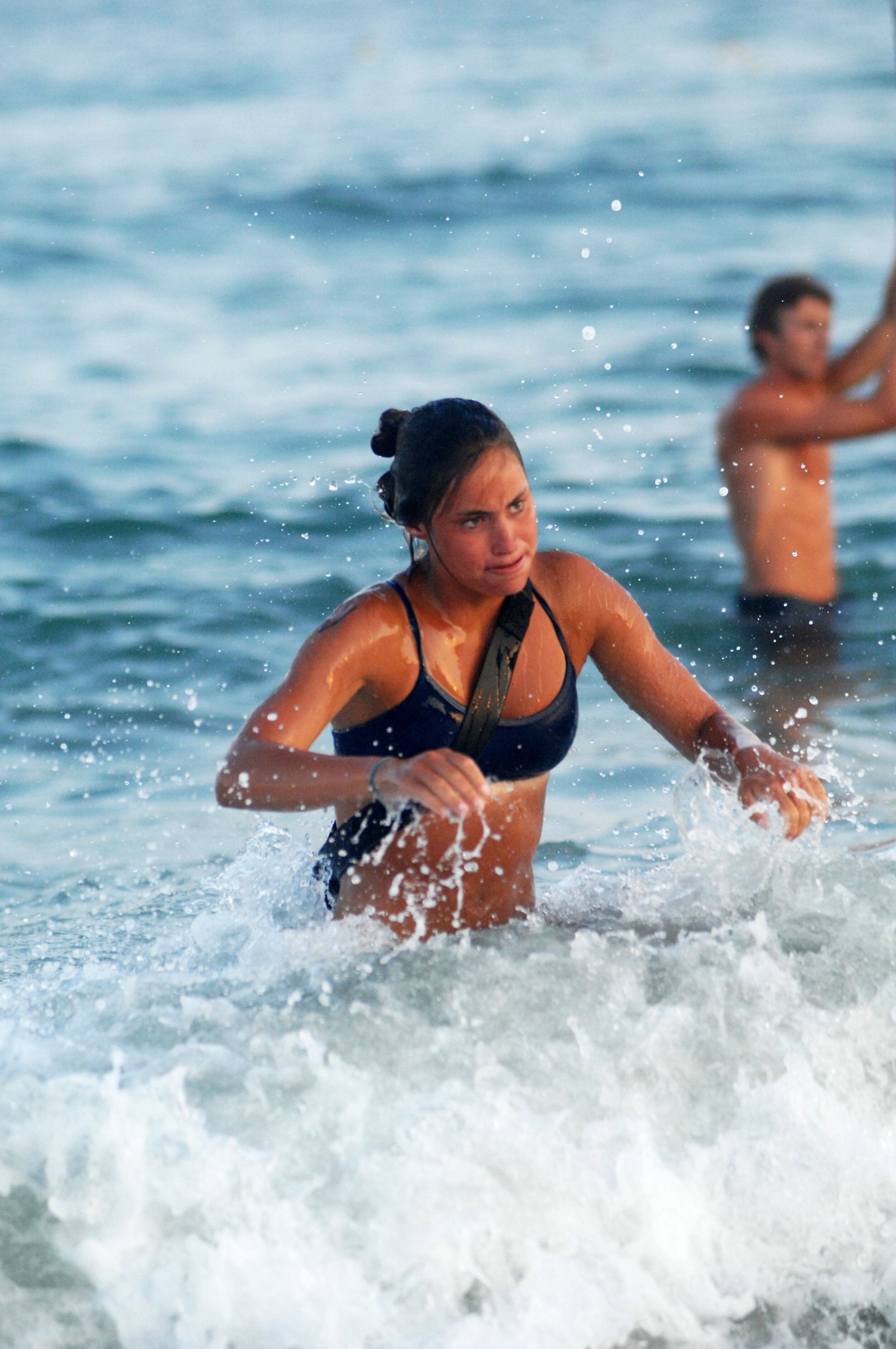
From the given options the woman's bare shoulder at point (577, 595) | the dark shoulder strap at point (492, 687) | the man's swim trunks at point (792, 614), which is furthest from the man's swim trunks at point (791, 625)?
the dark shoulder strap at point (492, 687)

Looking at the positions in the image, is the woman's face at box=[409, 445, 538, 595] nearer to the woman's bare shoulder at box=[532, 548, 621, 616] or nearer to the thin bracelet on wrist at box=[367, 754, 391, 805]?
the woman's bare shoulder at box=[532, 548, 621, 616]

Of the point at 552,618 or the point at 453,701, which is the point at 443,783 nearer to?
the point at 453,701

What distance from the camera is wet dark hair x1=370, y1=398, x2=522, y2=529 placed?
3416 mm

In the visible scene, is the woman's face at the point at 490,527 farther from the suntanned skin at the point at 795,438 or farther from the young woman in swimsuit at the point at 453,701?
the suntanned skin at the point at 795,438

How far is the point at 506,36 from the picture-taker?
29.0 meters

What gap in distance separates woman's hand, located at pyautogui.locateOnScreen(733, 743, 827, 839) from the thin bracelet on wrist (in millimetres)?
877

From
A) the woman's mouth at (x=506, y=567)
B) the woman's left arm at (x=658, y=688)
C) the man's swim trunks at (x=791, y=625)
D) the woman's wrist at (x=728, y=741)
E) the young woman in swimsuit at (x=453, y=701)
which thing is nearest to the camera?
the young woman in swimsuit at (x=453, y=701)

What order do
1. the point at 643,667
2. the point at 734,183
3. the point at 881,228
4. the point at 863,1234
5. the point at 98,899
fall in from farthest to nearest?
1. the point at 734,183
2. the point at 881,228
3. the point at 98,899
4. the point at 643,667
5. the point at 863,1234

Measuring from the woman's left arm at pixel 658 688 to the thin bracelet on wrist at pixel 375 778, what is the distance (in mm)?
848

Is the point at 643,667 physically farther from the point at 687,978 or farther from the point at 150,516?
the point at 150,516

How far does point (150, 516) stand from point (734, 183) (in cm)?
1078

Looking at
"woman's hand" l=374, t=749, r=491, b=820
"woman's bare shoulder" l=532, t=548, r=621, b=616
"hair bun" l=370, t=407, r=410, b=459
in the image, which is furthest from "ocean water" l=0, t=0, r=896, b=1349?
"hair bun" l=370, t=407, r=410, b=459

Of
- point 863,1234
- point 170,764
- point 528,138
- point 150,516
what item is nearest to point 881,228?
point 528,138

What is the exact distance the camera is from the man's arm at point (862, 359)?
684 cm
